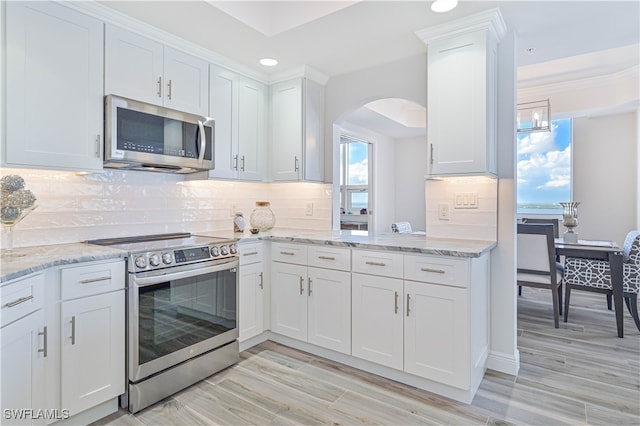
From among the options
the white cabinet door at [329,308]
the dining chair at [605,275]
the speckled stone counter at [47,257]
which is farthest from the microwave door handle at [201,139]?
the dining chair at [605,275]

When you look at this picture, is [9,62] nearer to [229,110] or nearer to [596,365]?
[229,110]

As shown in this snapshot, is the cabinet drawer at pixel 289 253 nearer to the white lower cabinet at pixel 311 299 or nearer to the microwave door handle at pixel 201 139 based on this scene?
the white lower cabinet at pixel 311 299

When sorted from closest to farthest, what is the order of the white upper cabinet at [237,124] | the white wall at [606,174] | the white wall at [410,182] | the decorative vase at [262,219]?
the white upper cabinet at [237,124] → the decorative vase at [262,219] → the white wall at [606,174] → the white wall at [410,182]

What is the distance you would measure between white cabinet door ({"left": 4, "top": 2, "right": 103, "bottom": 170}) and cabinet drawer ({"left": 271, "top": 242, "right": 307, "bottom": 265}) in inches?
55.7

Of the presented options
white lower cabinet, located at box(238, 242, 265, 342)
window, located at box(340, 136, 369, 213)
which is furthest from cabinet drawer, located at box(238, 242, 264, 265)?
window, located at box(340, 136, 369, 213)

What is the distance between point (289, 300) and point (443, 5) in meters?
2.40

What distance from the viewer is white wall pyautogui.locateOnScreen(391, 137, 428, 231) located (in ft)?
21.7

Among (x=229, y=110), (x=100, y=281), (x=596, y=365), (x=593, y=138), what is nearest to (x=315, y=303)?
(x=100, y=281)

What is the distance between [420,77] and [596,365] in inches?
103

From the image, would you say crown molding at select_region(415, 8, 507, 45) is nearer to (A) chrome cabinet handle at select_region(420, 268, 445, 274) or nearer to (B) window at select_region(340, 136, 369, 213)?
(A) chrome cabinet handle at select_region(420, 268, 445, 274)

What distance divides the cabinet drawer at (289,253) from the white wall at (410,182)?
4285 mm

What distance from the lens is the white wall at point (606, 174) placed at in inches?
189

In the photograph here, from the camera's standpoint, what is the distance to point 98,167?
7.43 feet

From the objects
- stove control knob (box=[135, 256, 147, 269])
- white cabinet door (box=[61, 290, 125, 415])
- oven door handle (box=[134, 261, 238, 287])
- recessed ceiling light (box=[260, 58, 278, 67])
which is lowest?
white cabinet door (box=[61, 290, 125, 415])
